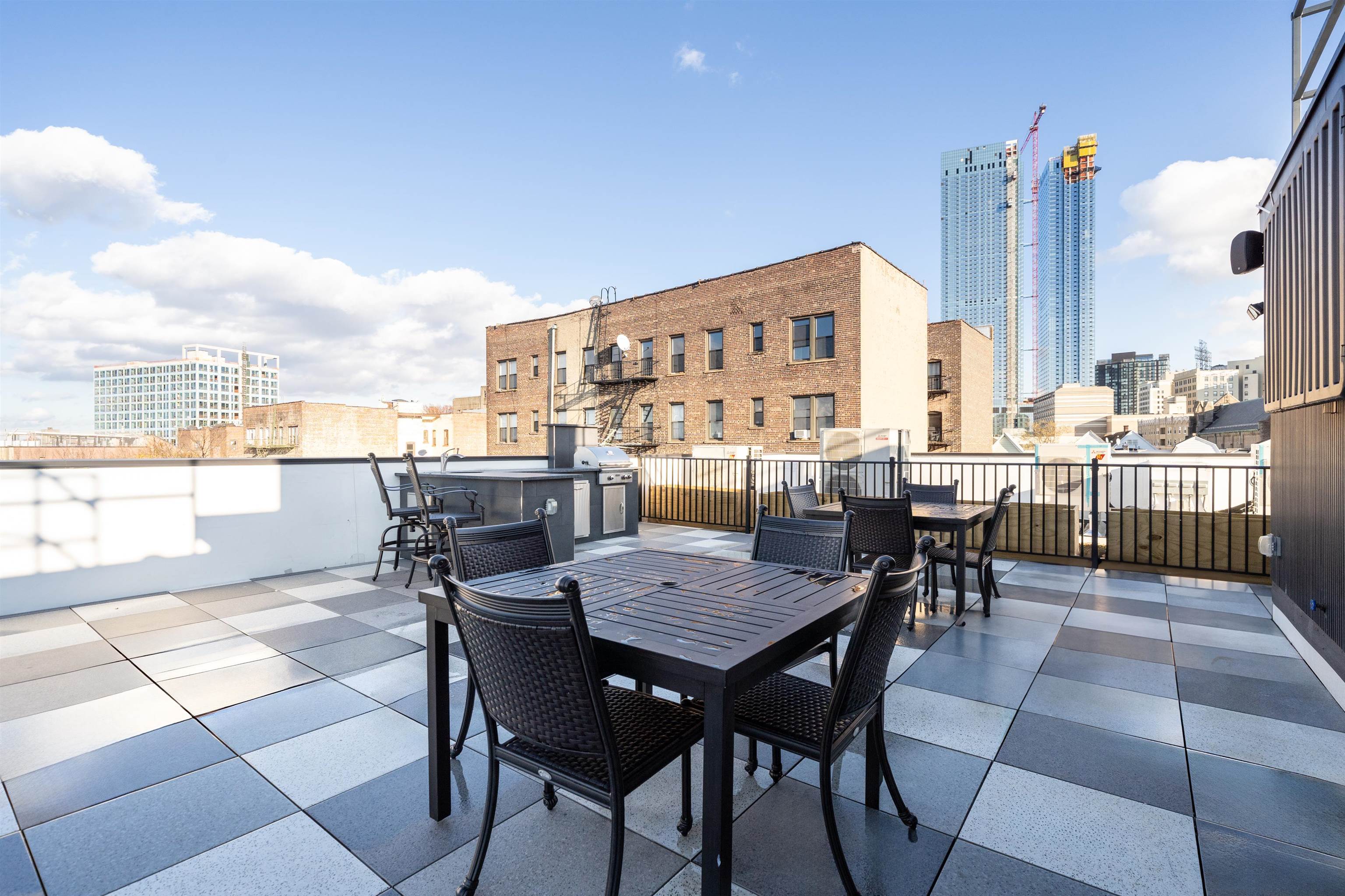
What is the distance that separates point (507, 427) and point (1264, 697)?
23915mm

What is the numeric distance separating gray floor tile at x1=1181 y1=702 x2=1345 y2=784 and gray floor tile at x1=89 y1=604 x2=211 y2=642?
6.26 meters

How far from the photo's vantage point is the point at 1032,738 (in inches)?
97.7

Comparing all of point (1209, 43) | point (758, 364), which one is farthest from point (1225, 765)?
point (758, 364)

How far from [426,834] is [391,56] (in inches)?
482

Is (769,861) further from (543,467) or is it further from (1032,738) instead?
(543,467)

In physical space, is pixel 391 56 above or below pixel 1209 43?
above

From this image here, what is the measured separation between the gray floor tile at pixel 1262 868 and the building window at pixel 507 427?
2372 centimetres

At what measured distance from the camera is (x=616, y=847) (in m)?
1.34

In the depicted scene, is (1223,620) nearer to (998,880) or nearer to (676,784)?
(998,880)

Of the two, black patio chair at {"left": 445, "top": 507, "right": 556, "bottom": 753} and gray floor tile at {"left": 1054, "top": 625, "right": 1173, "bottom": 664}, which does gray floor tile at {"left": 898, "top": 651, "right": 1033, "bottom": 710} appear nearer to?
gray floor tile at {"left": 1054, "top": 625, "right": 1173, "bottom": 664}

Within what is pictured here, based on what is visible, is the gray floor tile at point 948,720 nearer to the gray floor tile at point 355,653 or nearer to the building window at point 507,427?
the gray floor tile at point 355,653

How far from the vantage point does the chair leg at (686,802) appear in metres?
1.82

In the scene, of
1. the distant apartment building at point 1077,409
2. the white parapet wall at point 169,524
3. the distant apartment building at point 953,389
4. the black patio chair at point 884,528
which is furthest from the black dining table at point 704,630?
the distant apartment building at point 1077,409

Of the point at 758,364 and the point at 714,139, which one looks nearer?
the point at 714,139
